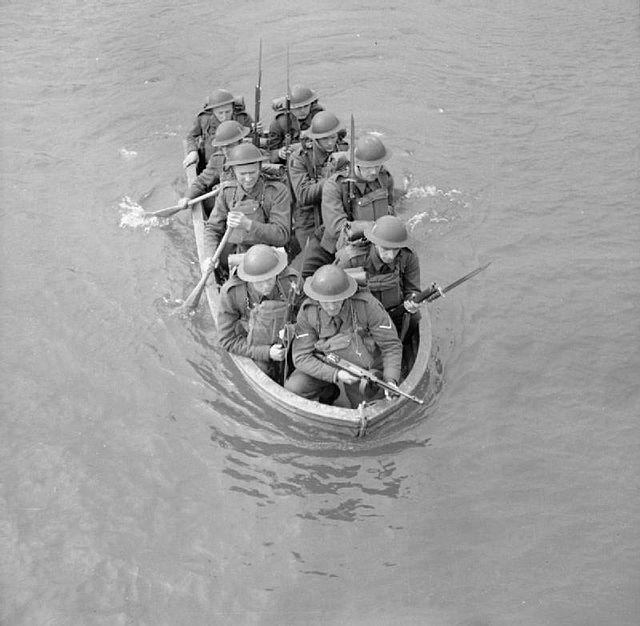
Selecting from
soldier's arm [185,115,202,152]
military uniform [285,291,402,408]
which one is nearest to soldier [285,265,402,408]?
military uniform [285,291,402,408]

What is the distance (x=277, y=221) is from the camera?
9055 mm

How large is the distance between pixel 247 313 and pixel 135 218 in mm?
4782

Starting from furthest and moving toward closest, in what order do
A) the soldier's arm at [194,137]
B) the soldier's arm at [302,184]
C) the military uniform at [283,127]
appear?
the soldier's arm at [194,137]
the military uniform at [283,127]
the soldier's arm at [302,184]

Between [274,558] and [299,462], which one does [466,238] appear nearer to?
[299,462]

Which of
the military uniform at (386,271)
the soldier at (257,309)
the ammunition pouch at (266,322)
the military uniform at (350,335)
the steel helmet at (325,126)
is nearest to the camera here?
the military uniform at (350,335)

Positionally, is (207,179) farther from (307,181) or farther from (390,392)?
(390,392)

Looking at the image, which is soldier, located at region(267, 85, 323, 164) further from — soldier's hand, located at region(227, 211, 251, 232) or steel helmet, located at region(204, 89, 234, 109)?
soldier's hand, located at region(227, 211, 251, 232)

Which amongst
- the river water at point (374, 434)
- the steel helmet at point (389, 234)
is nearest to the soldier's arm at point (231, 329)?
the river water at point (374, 434)

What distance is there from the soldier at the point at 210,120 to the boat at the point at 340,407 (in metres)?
4.70

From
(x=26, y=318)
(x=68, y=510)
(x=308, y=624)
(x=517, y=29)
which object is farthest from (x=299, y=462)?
(x=517, y=29)

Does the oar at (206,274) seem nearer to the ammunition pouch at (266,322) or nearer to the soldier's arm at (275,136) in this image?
the ammunition pouch at (266,322)

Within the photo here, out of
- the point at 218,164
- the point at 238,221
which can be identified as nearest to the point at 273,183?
the point at 238,221

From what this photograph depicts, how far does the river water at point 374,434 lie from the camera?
6660 millimetres

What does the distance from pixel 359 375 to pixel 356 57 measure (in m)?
11.7
